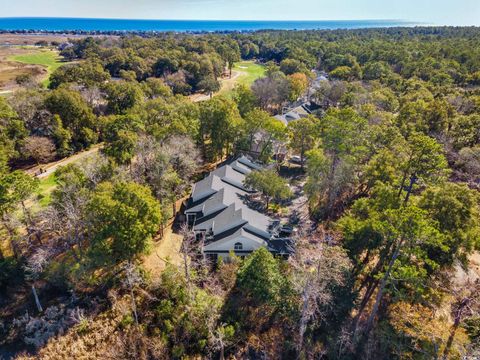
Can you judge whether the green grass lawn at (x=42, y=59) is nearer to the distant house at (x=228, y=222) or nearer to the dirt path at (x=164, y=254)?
the distant house at (x=228, y=222)

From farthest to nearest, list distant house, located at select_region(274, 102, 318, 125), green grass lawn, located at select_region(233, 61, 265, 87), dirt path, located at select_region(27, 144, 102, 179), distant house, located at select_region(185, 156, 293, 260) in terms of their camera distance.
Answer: green grass lawn, located at select_region(233, 61, 265, 87) → distant house, located at select_region(274, 102, 318, 125) → dirt path, located at select_region(27, 144, 102, 179) → distant house, located at select_region(185, 156, 293, 260)

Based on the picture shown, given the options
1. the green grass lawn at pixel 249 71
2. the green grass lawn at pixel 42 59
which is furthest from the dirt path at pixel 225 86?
the green grass lawn at pixel 42 59

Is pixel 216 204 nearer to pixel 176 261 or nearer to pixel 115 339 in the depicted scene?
pixel 176 261

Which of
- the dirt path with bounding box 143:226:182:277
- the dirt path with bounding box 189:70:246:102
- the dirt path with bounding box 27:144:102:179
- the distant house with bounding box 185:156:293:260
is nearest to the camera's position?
the distant house with bounding box 185:156:293:260

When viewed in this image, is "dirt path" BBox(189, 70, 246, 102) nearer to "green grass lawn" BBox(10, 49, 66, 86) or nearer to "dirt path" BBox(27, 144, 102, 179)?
"dirt path" BBox(27, 144, 102, 179)

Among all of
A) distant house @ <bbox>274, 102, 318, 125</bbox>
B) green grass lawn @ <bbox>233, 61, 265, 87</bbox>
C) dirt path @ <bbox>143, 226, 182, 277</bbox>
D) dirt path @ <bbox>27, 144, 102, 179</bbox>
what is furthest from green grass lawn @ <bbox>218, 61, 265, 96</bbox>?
dirt path @ <bbox>143, 226, 182, 277</bbox>

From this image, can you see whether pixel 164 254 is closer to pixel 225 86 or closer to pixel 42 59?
pixel 225 86
